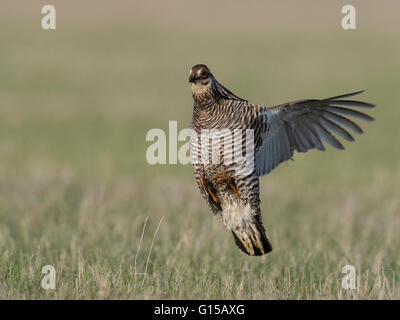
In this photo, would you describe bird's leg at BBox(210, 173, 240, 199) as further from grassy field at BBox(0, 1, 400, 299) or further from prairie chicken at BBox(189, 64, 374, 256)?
grassy field at BBox(0, 1, 400, 299)

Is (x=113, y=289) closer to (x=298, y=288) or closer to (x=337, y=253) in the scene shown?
(x=298, y=288)

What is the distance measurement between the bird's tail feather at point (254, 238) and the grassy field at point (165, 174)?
256mm

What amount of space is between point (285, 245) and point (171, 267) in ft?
6.32

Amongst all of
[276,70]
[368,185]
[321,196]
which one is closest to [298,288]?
[321,196]

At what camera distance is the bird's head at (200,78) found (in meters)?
5.41

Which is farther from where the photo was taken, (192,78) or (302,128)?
(302,128)

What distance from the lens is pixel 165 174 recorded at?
13.8 metres

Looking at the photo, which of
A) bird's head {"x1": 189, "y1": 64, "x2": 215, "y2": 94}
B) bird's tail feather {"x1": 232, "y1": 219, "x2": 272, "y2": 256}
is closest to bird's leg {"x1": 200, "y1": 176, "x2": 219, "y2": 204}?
bird's tail feather {"x1": 232, "y1": 219, "x2": 272, "y2": 256}

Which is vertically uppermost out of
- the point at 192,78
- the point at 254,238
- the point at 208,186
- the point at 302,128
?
the point at 192,78

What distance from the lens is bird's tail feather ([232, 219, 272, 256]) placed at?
583cm

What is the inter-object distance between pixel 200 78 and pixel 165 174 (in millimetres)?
8370

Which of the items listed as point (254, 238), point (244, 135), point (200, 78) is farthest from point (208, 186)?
point (200, 78)

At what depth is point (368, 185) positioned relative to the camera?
1306cm

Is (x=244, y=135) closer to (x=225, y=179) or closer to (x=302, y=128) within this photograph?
(x=225, y=179)
